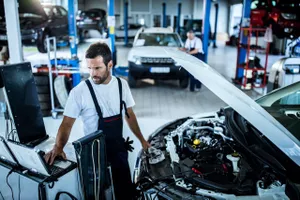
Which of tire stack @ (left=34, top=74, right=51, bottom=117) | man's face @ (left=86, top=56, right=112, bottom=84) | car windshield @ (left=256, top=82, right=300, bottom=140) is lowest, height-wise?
tire stack @ (left=34, top=74, right=51, bottom=117)

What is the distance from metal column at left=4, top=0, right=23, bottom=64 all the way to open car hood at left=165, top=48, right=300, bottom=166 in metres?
3.77

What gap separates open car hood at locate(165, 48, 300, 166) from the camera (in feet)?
5.36

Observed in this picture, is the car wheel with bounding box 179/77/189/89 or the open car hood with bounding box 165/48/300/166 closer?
the open car hood with bounding box 165/48/300/166

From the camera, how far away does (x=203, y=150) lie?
2387mm

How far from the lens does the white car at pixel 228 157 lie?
168cm

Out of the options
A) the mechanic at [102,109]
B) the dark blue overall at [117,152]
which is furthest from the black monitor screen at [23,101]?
the dark blue overall at [117,152]

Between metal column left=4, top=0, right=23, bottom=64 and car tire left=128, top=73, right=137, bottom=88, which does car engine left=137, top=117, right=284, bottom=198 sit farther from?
car tire left=128, top=73, right=137, bottom=88

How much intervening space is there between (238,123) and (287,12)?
10.5m

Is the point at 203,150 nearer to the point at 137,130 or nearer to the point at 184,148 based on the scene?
the point at 184,148

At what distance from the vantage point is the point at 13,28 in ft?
15.3

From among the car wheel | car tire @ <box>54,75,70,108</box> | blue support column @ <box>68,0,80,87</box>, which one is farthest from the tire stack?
the car wheel

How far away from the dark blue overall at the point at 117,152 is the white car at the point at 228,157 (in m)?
0.12

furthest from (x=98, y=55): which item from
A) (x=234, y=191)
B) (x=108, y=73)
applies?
(x=234, y=191)

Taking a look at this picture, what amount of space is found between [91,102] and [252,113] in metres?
1.12
